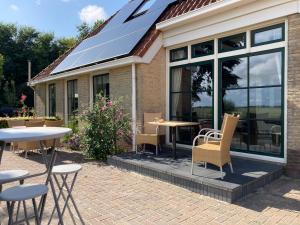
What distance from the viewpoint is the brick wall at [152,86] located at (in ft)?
28.1

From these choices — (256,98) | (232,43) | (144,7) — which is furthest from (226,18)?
(144,7)

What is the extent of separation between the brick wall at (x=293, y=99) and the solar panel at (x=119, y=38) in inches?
177

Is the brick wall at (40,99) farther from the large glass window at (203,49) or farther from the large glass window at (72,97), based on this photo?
the large glass window at (203,49)

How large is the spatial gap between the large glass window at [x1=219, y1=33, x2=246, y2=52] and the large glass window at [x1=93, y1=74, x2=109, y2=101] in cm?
435

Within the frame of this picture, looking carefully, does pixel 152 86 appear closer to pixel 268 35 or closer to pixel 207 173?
pixel 268 35

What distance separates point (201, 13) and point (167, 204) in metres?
4.91

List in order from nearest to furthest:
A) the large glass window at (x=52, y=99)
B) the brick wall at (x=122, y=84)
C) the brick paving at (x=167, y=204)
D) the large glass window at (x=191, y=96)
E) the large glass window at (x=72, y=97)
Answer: the brick paving at (x=167, y=204) < the large glass window at (x=191, y=96) < the brick wall at (x=122, y=84) < the large glass window at (x=72, y=97) < the large glass window at (x=52, y=99)

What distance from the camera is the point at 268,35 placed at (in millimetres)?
6555

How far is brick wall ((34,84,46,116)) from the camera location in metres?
15.5

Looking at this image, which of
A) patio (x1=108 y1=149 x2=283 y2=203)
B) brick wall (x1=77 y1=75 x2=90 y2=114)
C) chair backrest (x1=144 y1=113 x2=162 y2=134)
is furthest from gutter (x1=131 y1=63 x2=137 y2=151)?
brick wall (x1=77 y1=75 x2=90 y2=114)

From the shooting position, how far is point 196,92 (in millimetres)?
8320

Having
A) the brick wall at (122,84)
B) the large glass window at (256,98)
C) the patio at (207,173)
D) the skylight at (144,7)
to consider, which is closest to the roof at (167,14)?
the brick wall at (122,84)

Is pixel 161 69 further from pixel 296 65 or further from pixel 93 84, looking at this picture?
pixel 296 65

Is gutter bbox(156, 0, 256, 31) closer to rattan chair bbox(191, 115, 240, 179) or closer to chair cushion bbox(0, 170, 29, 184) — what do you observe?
rattan chair bbox(191, 115, 240, 179)
